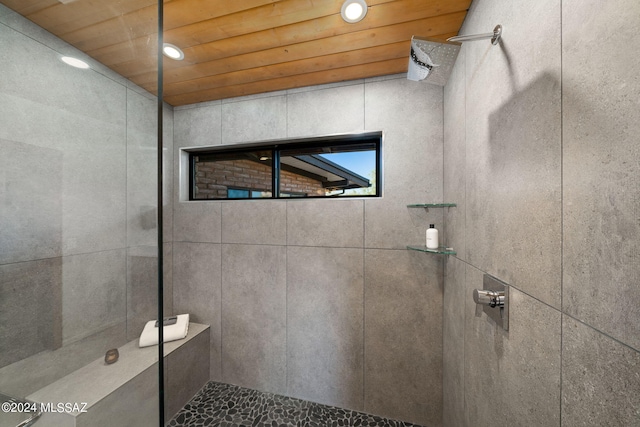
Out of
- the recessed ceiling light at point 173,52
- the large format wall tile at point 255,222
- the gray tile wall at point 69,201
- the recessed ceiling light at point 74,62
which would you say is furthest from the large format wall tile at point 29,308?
the recessed ceiling light at point 173,52

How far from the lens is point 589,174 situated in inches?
15.5

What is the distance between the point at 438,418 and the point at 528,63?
1.88 meters

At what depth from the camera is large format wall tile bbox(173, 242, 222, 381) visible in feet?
5.83

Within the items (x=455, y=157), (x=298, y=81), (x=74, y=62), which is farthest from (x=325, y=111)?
(x=74, y=62)

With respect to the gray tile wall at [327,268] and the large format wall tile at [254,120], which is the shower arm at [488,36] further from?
the large format wall tile at [254,120]

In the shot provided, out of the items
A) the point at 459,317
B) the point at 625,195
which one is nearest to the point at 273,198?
the point at 459,317

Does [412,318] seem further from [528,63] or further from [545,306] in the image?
[528,63]

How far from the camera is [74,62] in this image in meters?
0.66

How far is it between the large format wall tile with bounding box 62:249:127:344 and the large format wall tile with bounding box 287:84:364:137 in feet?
4.24

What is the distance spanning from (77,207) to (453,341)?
1682mm

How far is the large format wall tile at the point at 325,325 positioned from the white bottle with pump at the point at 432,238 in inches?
17.2

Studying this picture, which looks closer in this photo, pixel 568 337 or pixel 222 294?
pixel 568 337

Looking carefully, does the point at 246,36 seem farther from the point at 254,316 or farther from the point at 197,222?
the point at 254,316

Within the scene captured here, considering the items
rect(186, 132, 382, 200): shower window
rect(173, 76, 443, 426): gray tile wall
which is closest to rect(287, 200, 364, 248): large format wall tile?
rect(173, 76, 443, 426): gray tile wall
